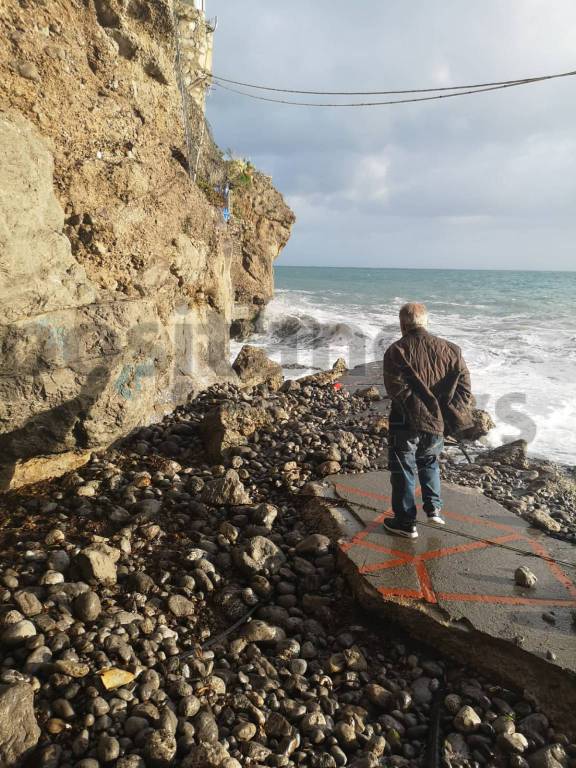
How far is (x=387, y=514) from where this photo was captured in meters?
4.57

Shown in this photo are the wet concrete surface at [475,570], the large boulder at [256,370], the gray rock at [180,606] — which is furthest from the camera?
the large boulder at [256,370]

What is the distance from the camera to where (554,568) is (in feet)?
12.7

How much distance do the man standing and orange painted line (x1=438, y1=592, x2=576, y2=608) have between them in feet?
2.42

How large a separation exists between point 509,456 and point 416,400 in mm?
4187

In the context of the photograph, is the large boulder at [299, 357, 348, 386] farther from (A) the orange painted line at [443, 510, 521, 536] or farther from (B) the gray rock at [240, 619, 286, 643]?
(B) the gray rock at [240, 619, 286, 643]

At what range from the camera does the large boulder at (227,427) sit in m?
5.92

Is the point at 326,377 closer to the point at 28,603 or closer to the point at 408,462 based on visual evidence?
the point at 408,462

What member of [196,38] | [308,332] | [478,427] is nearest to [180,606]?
[478,427]

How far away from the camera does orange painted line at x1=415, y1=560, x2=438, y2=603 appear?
11.2ft

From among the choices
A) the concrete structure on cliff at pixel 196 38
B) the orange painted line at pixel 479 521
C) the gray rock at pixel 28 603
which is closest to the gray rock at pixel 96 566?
the gray rock at pixel 28 603

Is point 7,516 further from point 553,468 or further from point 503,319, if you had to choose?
point 503,319

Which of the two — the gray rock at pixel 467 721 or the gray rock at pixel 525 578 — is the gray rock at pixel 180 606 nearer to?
the gray rock at pixel 467 721

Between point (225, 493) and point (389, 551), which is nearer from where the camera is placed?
point (389, 551)

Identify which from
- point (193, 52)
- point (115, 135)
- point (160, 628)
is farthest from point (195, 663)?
point (193, 52)
